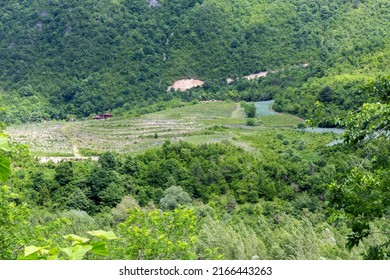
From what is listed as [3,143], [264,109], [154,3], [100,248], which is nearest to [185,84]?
[154,3]

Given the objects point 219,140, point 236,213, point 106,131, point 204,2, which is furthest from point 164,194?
point 204,2

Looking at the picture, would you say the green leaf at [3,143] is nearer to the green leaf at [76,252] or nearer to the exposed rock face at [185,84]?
the green leaf at [76,252]

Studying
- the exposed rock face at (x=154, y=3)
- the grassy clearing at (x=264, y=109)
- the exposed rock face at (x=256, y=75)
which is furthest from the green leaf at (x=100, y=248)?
the exposed rock face at (x=154, y=3)

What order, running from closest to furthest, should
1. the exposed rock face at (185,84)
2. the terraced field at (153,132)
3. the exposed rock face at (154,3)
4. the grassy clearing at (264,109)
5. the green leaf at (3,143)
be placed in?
the green leaf at (3,143) → the terraced field at (153,132) → the grassy clearing at (264,109) → the exposed rock face at (185,84) → the exposed rock face at (154,3)

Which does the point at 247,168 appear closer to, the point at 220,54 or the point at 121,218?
the point at 121,218

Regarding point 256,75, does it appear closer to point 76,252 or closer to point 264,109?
point 264,109

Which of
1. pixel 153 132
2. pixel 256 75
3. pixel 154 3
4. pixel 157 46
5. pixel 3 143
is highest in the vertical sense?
pixel 154 3
